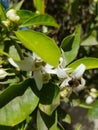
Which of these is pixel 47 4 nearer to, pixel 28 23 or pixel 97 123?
pixel 97 123

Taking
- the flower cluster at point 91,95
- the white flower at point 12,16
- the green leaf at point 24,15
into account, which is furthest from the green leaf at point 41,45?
the flower cluster at point 91,95

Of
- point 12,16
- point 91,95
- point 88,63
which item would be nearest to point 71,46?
point 88,63

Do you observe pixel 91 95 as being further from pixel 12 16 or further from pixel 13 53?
pixel 12 16

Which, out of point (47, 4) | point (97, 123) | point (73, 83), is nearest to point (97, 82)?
point (97, 123)

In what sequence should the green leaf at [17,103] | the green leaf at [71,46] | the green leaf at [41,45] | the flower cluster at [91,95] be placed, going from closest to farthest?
the green leaf at [41,45], the green leaf at [17,103], the green leaf at [71,46], the flower cluster at [91,95]

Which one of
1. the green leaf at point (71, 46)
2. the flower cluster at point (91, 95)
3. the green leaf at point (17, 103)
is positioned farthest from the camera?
the flower cluster at point (91, 95)

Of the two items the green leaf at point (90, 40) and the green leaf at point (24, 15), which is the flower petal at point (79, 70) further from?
the green leaf at point (90, 40)

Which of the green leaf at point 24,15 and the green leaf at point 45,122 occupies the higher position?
the green leaf at point 24,15
